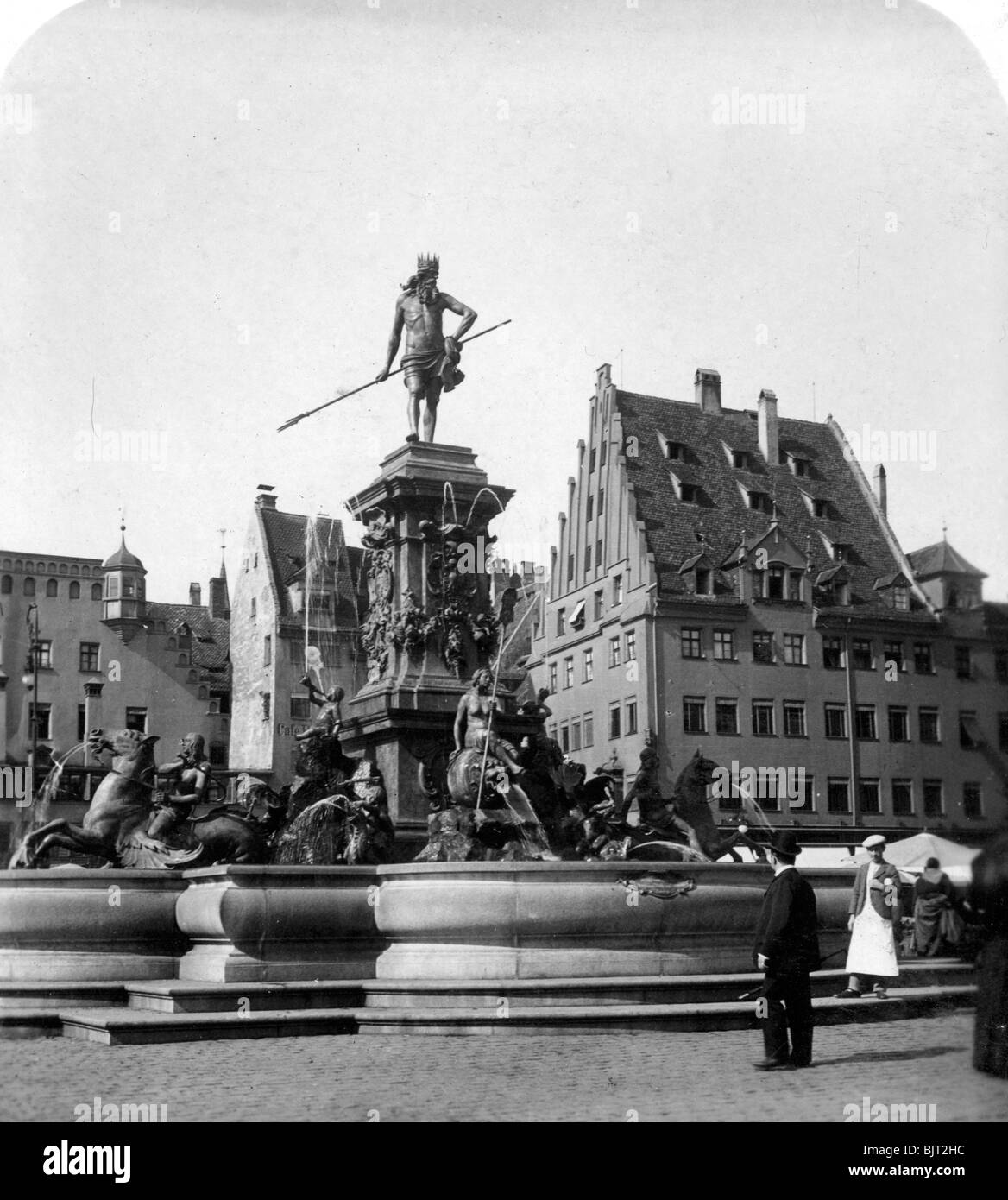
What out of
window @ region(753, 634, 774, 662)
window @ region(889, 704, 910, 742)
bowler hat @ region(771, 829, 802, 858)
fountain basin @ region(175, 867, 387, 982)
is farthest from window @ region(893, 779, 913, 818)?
bowler hat @ region(771, 829, 802, 858)

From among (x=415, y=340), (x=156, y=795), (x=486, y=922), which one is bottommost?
(x=486, y=922)

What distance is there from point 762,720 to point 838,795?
3.58m

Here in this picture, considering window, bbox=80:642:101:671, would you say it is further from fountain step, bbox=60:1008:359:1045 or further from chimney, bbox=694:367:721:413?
fountain step, bbox=60:1008:359:1045

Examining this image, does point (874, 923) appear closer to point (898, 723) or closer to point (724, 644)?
point (724, 644)

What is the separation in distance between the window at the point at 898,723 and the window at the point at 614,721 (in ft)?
30.5

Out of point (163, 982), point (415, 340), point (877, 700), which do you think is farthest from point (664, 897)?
point (877, 700)

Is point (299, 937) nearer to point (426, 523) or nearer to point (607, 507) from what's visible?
point (426, 523)

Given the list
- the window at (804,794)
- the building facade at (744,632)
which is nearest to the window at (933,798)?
the building facade at (744,632)

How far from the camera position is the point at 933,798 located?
59.0 metres

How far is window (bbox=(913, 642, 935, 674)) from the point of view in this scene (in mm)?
58969

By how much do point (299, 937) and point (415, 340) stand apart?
8.84 metres

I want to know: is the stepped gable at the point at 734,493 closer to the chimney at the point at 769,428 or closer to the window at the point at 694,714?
the chimney at the point at 769,428

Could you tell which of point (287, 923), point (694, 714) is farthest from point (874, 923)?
point (694, 714)

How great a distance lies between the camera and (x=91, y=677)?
64.2 m
